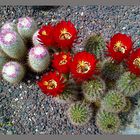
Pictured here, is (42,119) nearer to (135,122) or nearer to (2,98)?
(2,98)

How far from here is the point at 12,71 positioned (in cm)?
381

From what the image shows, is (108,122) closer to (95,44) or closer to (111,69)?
(111,69)

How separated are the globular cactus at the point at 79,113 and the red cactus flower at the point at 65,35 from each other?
441mm

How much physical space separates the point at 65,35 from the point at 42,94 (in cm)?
71

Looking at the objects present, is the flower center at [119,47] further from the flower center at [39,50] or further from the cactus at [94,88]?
the flower center at [39,50]

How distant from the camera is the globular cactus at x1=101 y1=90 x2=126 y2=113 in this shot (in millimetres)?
3479

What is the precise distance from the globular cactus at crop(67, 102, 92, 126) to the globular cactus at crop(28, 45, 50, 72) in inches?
18.1

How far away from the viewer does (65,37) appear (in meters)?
3.47

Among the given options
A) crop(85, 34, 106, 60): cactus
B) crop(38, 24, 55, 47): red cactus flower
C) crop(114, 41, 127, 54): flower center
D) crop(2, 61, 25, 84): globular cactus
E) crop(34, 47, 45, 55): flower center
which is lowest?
crop(2, 61, 25, 84): globular cactus

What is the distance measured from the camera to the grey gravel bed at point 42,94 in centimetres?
387

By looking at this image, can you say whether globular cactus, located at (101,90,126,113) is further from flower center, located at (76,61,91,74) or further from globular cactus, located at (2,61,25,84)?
globular cactus, located at (2,61,25,84)

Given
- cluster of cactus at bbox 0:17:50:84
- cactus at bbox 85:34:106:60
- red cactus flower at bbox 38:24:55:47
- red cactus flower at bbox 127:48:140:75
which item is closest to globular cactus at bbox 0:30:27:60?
cluster of cactus at bbox 0:17:50:84

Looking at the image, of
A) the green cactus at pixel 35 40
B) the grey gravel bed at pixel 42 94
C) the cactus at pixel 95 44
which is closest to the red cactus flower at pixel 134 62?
the cactus at pixel 95 44

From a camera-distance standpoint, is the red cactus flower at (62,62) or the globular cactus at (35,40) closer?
the red cactus flower at (62,62)
